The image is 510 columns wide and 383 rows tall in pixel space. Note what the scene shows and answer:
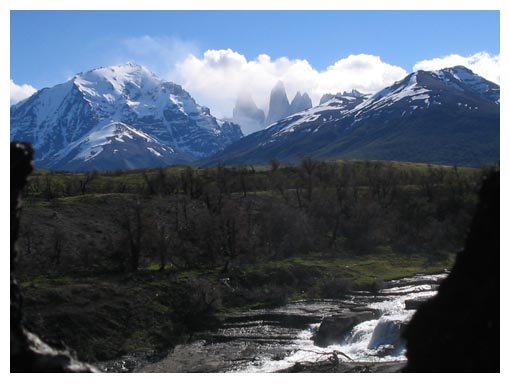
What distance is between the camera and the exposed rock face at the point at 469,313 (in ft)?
53.3

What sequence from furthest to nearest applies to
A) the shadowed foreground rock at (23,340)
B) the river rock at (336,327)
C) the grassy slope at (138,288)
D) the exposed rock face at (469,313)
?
the grassy slope at (138,288), the river rock at (336,327), the shadowed foreground rock at (23,340), the exposed rock face at (469,313)

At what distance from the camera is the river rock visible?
62.3m

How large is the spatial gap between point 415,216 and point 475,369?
13079 cm

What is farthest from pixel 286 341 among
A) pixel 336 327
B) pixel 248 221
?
pixel 248 221

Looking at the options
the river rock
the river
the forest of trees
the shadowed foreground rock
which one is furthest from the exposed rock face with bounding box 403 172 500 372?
the forest of trees

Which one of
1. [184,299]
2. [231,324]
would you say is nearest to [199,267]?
[184,299]

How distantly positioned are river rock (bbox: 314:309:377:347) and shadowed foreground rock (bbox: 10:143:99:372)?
1810 inches

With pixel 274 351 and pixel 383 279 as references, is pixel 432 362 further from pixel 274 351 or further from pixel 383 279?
pixel 383 279

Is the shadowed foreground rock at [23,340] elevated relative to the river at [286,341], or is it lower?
elevated

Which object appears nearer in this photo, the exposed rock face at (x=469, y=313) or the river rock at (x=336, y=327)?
the exposed rock face at (x=469, y=313)

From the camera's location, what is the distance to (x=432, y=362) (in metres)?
18.0

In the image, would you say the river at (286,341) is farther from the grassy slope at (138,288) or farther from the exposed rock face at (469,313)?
the exposed rock face at (469,313)

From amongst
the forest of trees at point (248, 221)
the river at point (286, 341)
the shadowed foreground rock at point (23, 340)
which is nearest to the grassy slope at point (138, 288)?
the forest of trees at point (248, 221)

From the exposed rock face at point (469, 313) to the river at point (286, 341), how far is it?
97.1ft
